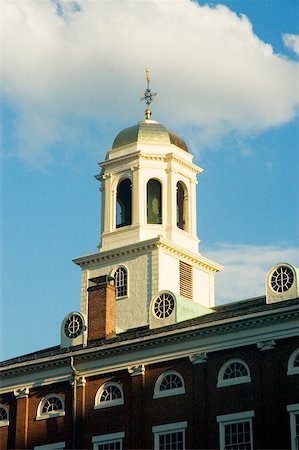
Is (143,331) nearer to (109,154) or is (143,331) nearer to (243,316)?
(243,316)

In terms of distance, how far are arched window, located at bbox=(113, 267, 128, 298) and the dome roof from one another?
299 inches

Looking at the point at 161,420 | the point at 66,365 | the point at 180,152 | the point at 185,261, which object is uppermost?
the point at 180,152

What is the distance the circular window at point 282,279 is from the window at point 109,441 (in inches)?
366

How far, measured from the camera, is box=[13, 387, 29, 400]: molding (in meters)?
54.1

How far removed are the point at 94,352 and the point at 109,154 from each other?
1541cm

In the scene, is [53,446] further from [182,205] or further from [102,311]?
[182,205]

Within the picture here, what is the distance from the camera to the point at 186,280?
60.9 meters

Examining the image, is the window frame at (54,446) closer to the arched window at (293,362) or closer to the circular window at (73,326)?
the circular window at (73,326)

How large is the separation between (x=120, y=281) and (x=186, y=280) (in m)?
3.56

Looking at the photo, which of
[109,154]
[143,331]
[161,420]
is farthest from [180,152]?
[161,420]

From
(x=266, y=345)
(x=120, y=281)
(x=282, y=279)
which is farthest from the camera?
(x=120, y=281)

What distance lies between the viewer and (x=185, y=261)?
61.0 metres

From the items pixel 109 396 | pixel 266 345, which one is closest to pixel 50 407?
pixel 109 396

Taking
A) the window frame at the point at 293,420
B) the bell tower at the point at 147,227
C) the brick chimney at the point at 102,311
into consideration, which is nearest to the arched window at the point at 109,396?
the brick chimney at the point at 102,311
